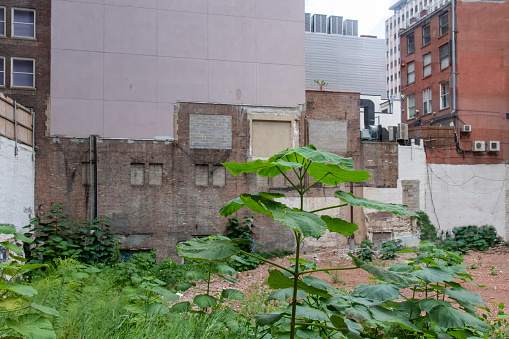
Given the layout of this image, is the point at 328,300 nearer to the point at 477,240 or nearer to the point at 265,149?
the point at 265,149

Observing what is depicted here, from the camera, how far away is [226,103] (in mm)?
19672

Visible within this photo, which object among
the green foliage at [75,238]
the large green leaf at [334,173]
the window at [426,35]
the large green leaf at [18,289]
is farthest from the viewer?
the window at [426,35]

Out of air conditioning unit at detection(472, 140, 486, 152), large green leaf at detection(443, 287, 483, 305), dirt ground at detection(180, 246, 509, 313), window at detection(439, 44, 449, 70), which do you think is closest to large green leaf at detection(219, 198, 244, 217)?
large green leaf at detection(443, 287, 483, 305)

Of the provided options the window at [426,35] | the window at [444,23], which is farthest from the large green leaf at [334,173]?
the window at [426,35]

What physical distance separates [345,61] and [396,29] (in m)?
71.6

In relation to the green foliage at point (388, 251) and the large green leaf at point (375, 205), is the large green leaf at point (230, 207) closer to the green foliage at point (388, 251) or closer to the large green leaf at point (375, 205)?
the large green leaf at point (375, 205)

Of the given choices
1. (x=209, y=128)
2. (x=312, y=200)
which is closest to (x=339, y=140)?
(x=312, y=200)

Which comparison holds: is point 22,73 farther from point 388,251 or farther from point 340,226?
point 340,226

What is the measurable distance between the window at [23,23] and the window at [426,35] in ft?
66.7

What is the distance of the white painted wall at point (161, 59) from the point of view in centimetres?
1859

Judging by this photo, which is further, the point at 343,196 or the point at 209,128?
the point at 209,128

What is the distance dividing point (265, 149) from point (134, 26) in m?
7.42

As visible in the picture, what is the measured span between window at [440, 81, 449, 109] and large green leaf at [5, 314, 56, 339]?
81.9ft

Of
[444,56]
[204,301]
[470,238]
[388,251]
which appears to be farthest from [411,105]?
[204,301]
